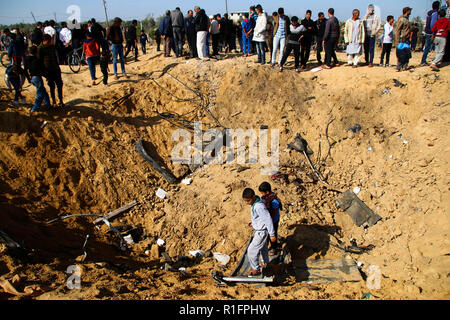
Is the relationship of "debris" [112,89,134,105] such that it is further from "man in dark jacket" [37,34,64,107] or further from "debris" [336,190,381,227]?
"debris" [336,190,381,227]

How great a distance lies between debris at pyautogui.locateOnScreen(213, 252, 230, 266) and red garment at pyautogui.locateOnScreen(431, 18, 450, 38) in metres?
8.15

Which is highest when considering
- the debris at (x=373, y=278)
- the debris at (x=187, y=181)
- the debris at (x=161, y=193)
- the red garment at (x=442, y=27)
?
the red garment at (x=442, y=27)

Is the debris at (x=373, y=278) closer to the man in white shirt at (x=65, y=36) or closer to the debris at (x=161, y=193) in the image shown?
the debris at (x=161, y=193)

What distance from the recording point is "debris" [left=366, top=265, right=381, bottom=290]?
4773 millimetres

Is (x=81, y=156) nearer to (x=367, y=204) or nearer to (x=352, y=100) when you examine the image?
(x=367, y=204)

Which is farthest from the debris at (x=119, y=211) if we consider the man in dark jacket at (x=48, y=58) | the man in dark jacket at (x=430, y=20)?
the man in dark jacket at (x=430, y=20)

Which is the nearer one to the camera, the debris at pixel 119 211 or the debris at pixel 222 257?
the debris at pixel 222 257

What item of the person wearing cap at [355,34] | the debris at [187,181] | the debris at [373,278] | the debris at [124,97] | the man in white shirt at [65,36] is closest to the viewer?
the debris at [373,278]

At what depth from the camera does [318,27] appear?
9.70 m

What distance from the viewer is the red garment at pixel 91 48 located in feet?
27.0

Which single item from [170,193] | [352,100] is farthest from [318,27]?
[170,193]

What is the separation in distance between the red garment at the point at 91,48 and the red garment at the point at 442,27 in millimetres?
9390

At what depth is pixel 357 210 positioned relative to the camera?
6.64 meters

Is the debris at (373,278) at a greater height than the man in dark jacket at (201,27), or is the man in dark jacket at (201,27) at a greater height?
the man in dark jacket at (201,27)
